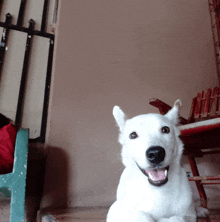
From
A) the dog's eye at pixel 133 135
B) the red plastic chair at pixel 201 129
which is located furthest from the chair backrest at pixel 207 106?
the dog's eye at pixel 133 135

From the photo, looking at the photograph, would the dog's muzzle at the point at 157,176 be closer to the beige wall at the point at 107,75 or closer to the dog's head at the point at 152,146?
the dog's head at the point at 152,146

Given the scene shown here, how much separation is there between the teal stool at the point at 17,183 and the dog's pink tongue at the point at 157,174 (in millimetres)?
674

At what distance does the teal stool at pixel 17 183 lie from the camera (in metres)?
0.97

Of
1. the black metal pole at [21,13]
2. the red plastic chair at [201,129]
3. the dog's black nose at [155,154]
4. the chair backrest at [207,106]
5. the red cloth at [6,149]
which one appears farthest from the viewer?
the black metal pole at [21,13]

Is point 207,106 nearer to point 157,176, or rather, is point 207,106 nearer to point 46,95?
point 157,176

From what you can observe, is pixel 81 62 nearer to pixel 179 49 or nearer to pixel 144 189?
pixel 179 49

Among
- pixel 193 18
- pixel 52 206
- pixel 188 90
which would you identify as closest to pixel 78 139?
pixel 52 206

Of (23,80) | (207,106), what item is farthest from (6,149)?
(207,106)

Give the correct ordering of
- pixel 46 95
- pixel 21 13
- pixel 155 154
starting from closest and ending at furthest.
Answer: pixel 155 154, pixel 46 95, pixel 21 13

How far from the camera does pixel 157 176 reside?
64cm

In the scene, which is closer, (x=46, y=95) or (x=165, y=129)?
(x=165, y=129)

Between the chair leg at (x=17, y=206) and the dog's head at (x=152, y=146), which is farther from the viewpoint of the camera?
the chair leg at (x=17, y=206)

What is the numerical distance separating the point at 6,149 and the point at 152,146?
31.8 inches

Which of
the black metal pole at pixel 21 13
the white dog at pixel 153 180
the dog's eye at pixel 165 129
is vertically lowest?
the white dog at pixel 153 180
